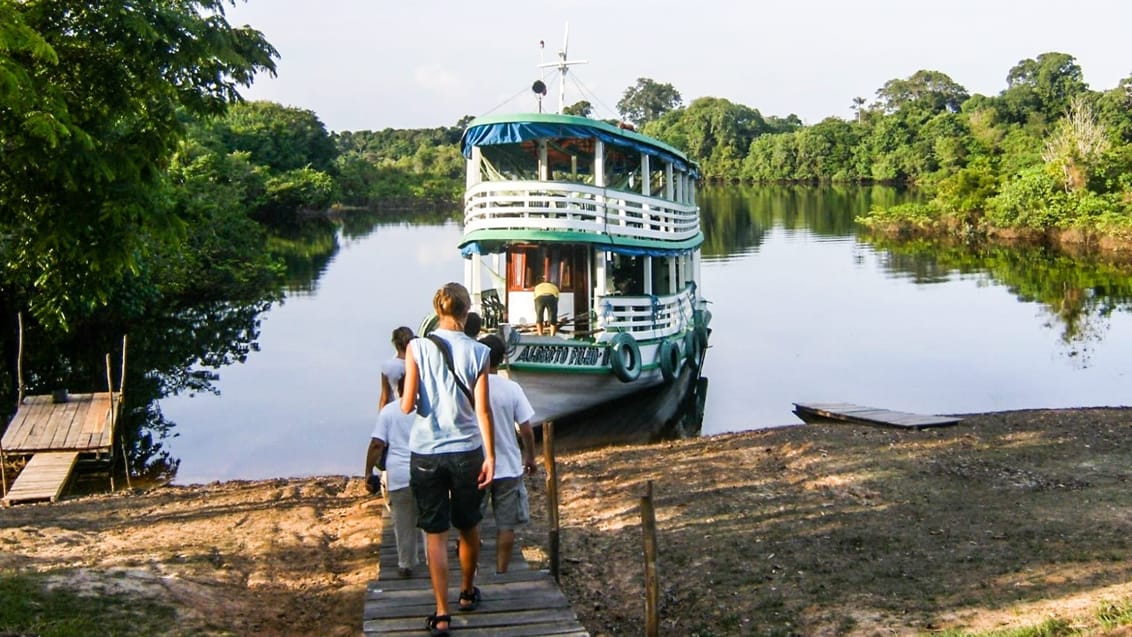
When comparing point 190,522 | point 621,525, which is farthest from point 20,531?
point 621,525

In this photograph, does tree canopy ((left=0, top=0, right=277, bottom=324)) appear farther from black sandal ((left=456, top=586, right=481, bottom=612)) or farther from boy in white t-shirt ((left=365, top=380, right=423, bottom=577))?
black sandal ((left=456, top=586, right=481, bottom=612))

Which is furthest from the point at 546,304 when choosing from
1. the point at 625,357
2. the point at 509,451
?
the point at 509,451

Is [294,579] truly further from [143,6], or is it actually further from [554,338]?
[554,338]

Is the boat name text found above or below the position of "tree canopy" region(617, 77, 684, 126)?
below

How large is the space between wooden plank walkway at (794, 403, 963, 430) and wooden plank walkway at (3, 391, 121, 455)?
34.4 ft

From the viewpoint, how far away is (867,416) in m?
15.6

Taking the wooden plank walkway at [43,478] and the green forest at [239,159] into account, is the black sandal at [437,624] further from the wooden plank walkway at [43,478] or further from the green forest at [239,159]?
the wooden plank walkway at [43,478]

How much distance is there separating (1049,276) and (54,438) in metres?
32.8

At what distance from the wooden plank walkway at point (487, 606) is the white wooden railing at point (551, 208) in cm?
917

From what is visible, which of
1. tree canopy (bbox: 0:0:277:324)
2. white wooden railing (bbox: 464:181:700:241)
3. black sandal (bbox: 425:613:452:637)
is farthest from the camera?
white wooden railing (bbox: 464:181:700:241)

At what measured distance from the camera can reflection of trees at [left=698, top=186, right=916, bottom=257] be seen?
5653 centimetres

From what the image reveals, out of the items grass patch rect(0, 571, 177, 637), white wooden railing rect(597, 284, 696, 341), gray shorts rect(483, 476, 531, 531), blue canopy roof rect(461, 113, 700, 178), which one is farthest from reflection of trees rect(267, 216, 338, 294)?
gray shorts rect(483, 476, 531, 531)

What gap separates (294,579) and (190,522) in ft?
6.77

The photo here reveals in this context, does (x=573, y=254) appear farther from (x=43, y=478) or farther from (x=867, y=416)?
(x=43, y=478)
